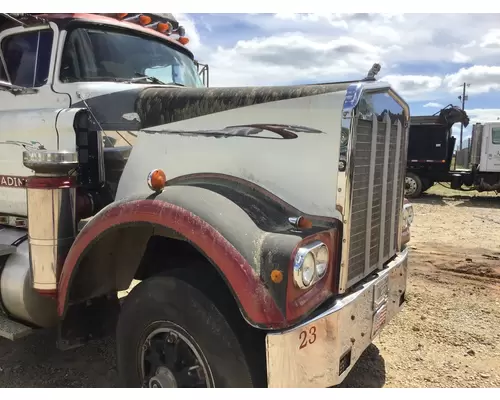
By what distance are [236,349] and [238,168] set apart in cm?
110

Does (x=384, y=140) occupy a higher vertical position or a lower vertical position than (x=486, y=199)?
higher

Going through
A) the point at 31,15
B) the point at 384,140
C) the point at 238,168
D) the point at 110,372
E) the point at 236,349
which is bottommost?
the point at 110,372

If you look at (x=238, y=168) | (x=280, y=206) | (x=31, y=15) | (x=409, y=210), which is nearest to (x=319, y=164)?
(x=280, y=206)

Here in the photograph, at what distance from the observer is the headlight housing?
2.36 metres

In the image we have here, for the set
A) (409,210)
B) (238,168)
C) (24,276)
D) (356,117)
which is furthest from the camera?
(409,210)

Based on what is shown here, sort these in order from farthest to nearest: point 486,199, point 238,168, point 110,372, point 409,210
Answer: point 486,199 → point 409,210 → point 110,372 → point 238,168

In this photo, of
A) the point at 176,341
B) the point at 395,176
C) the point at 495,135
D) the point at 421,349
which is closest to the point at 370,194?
the point at 395,176

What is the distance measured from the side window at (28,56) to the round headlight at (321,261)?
2.55 meters

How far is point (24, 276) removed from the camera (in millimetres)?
3418

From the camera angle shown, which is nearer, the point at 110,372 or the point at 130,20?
the point at 110,372

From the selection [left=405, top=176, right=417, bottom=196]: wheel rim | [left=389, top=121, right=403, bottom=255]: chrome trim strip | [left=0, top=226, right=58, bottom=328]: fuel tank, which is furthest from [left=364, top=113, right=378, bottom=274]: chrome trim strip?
[left=405, top=176, right=417, bottom=196]: wheel rim

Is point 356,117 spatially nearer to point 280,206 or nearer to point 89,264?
point 280,206

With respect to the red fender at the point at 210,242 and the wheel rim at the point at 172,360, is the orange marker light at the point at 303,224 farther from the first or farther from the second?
the wheel rim at the point at 172,360

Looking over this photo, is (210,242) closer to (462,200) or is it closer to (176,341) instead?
(176,341)
